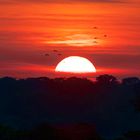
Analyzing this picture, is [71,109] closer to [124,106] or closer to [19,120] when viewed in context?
[124,106]

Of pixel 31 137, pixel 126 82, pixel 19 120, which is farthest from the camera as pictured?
pixel 126 82

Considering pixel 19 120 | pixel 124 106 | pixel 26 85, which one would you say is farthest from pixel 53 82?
pixel 19 120

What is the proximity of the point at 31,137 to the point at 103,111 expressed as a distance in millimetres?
42995

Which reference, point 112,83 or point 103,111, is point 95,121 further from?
point 112,83

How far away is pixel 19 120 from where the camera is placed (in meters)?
82.6

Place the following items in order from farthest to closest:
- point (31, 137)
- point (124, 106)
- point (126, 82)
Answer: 1. point (126, 82)
2. point (124, 106)
3. point (31, 137)

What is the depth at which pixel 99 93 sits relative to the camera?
335ft

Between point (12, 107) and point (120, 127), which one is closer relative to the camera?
point (120, 127)

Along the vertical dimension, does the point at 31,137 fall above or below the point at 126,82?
below

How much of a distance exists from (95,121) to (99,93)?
14448 mm

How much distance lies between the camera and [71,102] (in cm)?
10100

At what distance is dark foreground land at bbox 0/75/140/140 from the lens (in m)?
85.6

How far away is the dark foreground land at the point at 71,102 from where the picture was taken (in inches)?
3369

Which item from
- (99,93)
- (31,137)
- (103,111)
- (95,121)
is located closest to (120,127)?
(95,121)
